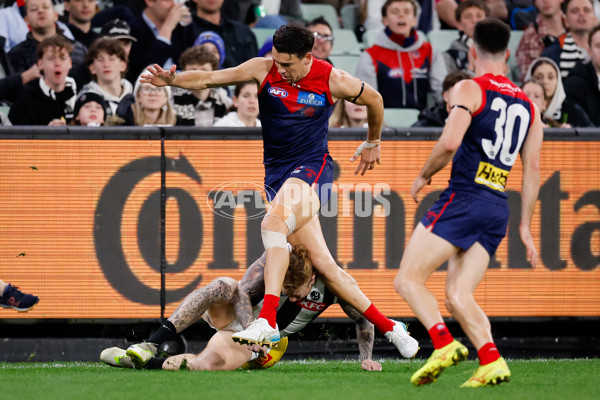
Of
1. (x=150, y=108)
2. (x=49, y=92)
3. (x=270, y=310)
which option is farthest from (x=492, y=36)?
(x=49, y=92)

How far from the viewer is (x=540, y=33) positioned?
37.2 ft

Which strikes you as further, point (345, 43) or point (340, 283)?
point (345, 43)

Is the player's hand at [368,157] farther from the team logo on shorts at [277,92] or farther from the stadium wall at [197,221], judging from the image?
the team logo on shorts at [277,92]

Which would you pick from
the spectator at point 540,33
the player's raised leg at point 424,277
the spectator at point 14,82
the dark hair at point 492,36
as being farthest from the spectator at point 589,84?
the spectator at point 14,82

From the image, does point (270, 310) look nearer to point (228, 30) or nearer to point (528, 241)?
point (528, 241)

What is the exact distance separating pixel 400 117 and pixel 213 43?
2.28m

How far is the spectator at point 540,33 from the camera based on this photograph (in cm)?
1120

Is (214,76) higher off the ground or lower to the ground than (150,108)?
higher

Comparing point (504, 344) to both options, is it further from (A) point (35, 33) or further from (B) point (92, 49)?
(A) point (35, 33)

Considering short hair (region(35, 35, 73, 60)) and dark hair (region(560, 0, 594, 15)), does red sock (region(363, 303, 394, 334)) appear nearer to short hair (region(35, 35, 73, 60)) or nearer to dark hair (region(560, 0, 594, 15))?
short hair (region(35, 35, 73, 60))

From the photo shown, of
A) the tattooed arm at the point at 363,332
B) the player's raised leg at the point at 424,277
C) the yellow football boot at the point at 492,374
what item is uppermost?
the player's raised leg at the point at 424,277

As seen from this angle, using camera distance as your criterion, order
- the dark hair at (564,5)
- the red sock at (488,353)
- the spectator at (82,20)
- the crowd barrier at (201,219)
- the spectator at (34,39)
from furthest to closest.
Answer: the dark hair at (564,5), the spectator at (82,20), the spectator at (34,39), the crowd barrier at (201,219), the red sock at (488,353)

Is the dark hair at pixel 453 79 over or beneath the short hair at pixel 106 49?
beneath

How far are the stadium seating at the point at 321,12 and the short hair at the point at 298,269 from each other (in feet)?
20.6
